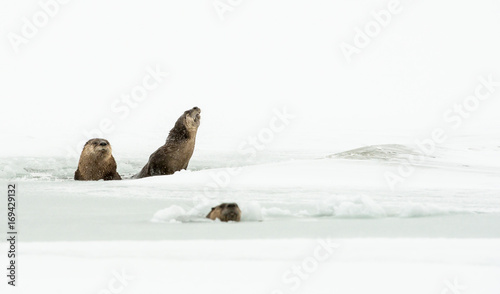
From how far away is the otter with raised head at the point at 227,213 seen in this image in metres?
5.03

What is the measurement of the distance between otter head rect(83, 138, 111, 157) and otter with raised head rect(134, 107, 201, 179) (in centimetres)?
68

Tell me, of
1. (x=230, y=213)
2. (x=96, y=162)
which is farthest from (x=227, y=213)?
(x=96, y=162)

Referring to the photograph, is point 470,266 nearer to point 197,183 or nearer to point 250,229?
point 250,229

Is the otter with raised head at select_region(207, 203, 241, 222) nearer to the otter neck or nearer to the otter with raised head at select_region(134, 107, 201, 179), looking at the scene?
the otter with raised head at select_region(134, 107, 201, 179)

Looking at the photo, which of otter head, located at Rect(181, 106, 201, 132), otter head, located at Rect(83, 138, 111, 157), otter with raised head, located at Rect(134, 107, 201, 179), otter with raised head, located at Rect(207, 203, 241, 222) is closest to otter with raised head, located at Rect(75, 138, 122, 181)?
otter head, located at Rect(83, 138, 111, 157)

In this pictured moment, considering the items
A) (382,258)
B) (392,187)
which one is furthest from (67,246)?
(392,187)

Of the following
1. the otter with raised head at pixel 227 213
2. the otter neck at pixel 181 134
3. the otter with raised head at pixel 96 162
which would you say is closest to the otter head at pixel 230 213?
the otter with raised head at pixel 227 213

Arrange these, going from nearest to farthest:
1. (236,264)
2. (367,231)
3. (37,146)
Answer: (236,264) < (367,231) < (37,146)

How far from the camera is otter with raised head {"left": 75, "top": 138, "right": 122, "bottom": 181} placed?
9266 mm

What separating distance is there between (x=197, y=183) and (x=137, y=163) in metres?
4.49

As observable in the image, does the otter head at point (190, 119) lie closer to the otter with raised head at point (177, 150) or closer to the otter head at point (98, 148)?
the otter with raised head at point (177, 150)

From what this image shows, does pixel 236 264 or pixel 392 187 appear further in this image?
pixel 392 187

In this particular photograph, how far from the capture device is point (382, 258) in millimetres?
3998

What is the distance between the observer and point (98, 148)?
9.30m
